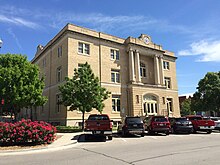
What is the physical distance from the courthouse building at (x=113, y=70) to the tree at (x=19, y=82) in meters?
4.64

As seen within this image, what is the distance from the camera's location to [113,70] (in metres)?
33.2

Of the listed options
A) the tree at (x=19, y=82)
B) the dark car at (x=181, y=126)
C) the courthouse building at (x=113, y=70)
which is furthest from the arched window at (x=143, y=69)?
the tree at (x=19, y=82)

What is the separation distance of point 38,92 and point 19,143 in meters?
12.3

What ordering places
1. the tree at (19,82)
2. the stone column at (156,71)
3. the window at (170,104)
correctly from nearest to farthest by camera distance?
the tree at (19,82)
the stone column at (156,71)
the window at (170,104)

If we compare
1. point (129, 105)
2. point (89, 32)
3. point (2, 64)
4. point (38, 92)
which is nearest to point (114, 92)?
point (129, 105)

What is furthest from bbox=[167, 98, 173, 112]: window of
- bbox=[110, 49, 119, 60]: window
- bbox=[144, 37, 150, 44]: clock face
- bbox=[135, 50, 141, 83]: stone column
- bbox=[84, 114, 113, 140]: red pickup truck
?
bbox=[84, 114, 113, 140]: red pickup truck

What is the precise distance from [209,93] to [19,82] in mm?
35471

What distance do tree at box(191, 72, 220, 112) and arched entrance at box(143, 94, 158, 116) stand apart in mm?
13952

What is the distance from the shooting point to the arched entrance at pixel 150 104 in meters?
34.7

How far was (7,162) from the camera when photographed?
8578mm

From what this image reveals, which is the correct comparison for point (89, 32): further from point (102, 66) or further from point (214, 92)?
point (214, 92)

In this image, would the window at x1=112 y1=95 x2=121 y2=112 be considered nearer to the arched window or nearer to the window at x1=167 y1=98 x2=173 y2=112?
the arched window

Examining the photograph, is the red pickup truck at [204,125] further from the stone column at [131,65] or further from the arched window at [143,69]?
Result: the arched window at [143,69]

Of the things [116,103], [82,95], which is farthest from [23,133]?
[116,103]
